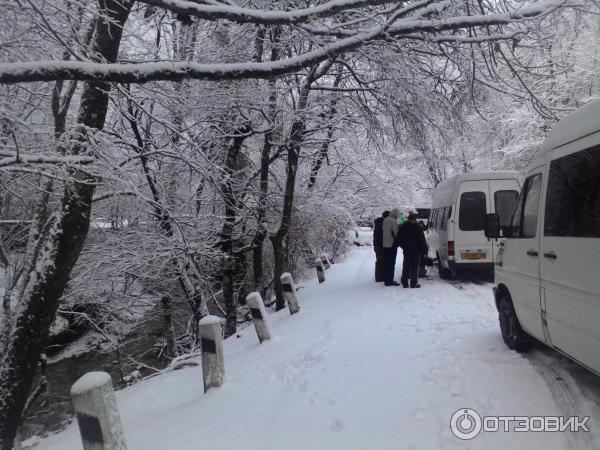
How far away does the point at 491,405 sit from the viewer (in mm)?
3332

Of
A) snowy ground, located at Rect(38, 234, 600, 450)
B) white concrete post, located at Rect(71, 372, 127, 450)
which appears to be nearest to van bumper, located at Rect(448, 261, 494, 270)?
snowy ground, located at Rect(38, 234, 600, 450)

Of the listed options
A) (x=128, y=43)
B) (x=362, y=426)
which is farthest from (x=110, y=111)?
(x=362, y=426)

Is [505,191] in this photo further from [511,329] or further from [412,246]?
[511,329]

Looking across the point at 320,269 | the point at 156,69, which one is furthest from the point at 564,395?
the point at 320,269

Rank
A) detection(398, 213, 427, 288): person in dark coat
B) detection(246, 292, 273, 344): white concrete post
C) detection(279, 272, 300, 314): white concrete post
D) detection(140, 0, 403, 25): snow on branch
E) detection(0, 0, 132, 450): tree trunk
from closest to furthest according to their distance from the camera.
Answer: detection(140, 0, 403, 25): snow on branch < detection(0, 0, 132, 450): tree trunk < detection(246, 292, 273, 344): white concrete post < detection(279, 272, 300, 314): white concrete post < detection(398, 213, 427, 288): person in dark coat

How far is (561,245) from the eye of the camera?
3.26 meters

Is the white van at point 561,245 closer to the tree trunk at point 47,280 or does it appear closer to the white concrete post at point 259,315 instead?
the white concrete post at point 259,315

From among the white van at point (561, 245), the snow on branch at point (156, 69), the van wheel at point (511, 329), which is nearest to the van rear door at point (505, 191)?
the van wheel at point (511, 329)

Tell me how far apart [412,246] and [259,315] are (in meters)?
4.33

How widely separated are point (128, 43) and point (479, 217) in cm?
816

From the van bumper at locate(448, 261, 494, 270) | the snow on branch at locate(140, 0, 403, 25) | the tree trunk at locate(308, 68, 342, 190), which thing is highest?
the tree trunk at locate(308, 68, 342, 190)

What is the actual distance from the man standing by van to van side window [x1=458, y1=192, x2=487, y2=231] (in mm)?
1499

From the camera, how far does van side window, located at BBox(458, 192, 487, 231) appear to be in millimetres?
9125

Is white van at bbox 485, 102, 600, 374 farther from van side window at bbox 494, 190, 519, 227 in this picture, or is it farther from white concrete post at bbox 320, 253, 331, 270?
white concrete post at bbox 320, 253, 331, 270
